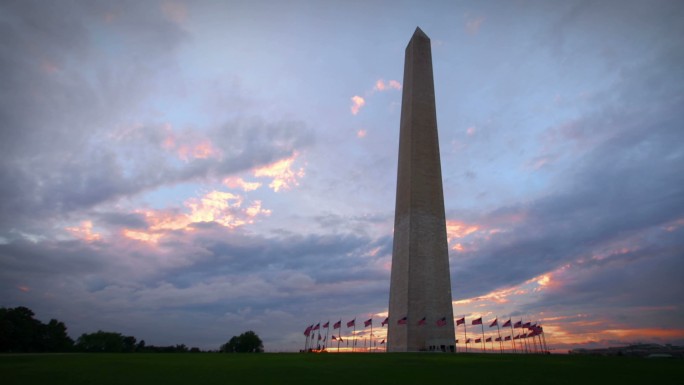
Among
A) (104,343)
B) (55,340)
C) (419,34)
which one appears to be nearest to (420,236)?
(419,34)

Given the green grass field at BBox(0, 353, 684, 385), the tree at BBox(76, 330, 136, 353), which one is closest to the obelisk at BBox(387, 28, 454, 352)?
the green grass field at BBox(0, 353, 684, 385)

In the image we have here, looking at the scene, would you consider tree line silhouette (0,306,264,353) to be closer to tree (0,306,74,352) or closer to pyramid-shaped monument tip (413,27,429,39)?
tree (0,306,74,352)

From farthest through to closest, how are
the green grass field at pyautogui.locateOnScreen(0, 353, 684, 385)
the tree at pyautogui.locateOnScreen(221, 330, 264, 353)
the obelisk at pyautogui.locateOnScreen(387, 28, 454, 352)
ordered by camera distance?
the tree at pyautogui.locateOnScreen(221, 330, 264, 353), the obelisk at pyautogui.locateOnScreen(387, 28, 454, 352), the green grass field at pyautogui.locateOnScreen(0, 353, 684, 385)

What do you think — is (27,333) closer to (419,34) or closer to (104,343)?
(104,343)

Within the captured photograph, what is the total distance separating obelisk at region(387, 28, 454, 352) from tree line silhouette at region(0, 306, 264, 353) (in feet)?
93.0

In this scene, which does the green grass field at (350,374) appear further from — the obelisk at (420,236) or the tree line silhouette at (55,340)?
the tree line silhouette at (55,340)

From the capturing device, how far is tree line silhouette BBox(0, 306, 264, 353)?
2135 inches

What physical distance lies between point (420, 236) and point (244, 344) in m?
48.9

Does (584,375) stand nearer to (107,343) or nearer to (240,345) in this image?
(240,345)

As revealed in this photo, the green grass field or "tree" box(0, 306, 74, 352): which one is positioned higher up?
"tree" box(0, 306, 74, 352)

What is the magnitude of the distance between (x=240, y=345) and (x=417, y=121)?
5421 centimetres

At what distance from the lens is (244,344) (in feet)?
249

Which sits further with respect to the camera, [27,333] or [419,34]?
[27,333]

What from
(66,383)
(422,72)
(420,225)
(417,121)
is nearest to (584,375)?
(66,383)
